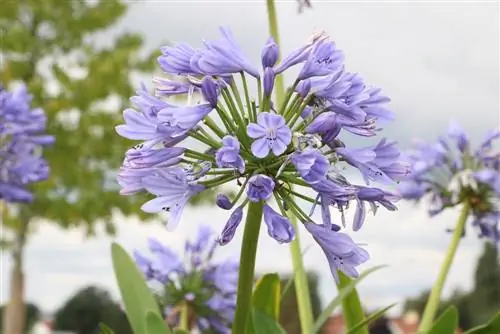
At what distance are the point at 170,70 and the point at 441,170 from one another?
1.63 meters

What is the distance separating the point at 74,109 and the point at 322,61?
10611mm

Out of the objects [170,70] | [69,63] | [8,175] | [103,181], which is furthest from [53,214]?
[170,70]

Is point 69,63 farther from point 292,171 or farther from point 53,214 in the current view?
point 292,171

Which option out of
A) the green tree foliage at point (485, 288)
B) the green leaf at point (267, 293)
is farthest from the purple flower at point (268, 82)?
the green tree foliage at point (485, 288)

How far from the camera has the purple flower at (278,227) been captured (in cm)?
109

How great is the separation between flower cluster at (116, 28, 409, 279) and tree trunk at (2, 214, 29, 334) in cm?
1076

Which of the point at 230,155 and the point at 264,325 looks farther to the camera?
the point at 264,325

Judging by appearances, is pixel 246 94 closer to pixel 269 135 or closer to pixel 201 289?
pixel 269 135

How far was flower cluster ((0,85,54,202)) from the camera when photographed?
256 cm

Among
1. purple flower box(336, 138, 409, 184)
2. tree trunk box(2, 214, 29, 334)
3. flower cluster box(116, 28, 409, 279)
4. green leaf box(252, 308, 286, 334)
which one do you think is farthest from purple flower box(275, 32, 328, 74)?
tree trunk box(2, 214, 29, 334)

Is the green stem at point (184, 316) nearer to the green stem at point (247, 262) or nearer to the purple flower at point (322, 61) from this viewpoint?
the green stem at point (247, 262)

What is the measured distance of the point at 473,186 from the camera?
2490mm

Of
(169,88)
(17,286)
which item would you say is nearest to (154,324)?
(169,88)

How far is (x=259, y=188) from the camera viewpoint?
108 centimetres
